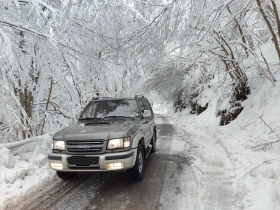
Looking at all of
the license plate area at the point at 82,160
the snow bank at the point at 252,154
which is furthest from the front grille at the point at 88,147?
the snow bank at the point at 252,154

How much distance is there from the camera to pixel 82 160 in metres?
4.82

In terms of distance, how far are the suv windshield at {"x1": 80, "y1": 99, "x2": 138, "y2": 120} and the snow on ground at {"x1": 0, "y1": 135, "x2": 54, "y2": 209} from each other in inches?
58.3

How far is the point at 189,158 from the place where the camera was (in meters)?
7.54

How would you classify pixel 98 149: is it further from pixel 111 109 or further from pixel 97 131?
pixel 111 109

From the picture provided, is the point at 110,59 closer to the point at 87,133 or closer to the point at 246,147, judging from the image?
the point at 87,133

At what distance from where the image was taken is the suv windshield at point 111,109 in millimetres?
6434

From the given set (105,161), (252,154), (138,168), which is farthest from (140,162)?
(252,154)

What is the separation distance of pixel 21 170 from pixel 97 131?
191cm

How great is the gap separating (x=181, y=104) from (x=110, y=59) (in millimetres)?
29866

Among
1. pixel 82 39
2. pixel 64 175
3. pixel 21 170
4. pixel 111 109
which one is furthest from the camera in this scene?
pixel 82 39

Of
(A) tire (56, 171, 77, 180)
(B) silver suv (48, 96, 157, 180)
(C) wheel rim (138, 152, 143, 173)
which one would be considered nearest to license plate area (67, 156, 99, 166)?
(B) silver suv (48, 96, 157, 180)

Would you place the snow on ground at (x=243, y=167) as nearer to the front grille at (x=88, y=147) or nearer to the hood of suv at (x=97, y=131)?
the hood of suv at (x=97, y=131)

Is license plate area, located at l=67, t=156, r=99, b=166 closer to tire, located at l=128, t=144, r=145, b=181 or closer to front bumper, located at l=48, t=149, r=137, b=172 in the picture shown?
front bumper, located at l=48, t=149, r=137, b=172

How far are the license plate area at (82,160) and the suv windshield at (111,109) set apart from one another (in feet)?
5.72
